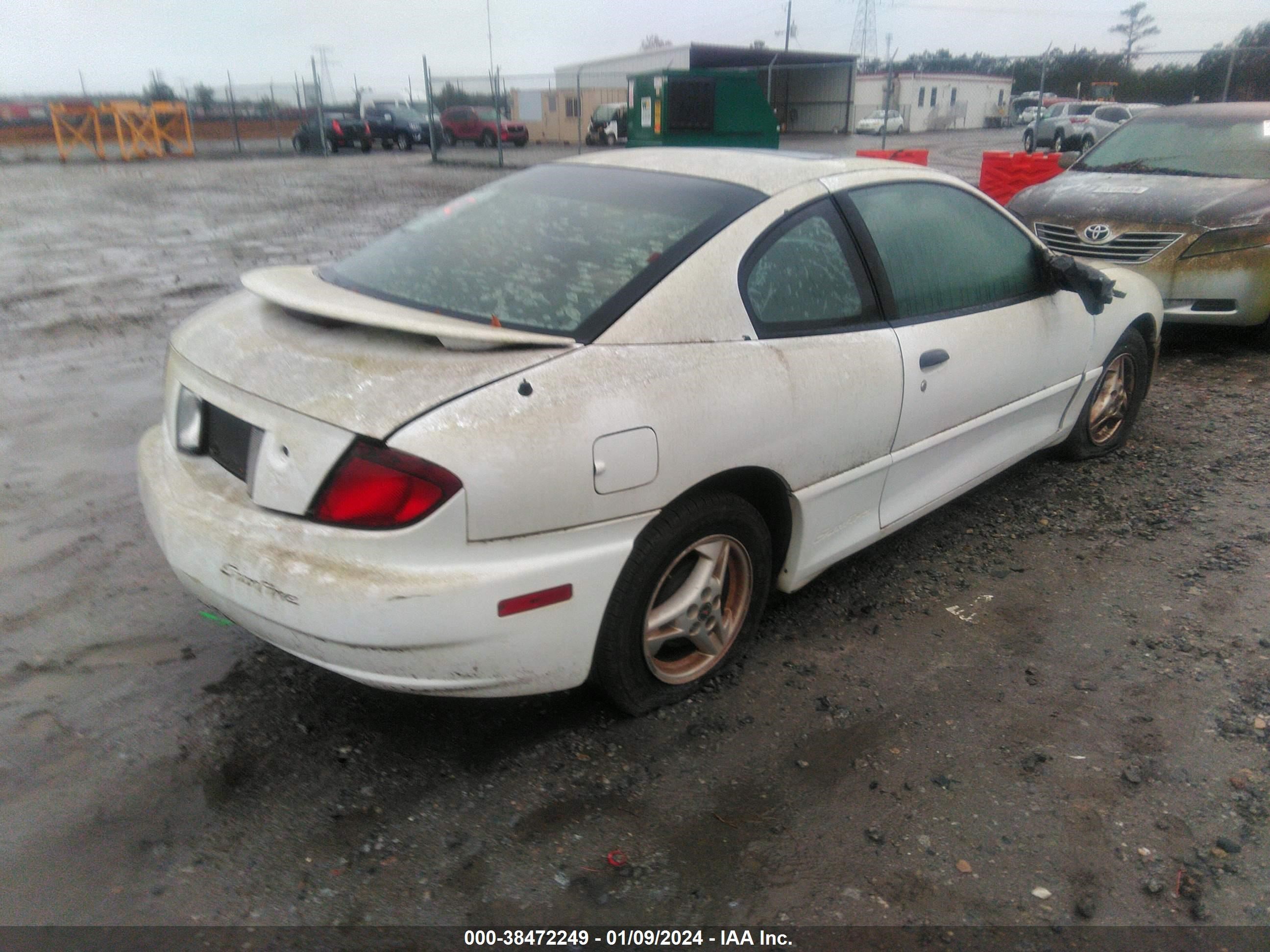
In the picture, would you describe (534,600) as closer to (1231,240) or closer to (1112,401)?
(1112,401)

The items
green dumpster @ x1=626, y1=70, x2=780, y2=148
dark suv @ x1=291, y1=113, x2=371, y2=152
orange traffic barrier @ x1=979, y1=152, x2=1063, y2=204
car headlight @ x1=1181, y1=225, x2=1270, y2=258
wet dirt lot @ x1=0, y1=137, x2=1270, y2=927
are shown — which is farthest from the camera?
dark suv @ x1=291, y1=113, x2=371, y2=152

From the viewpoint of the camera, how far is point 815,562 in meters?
3.01

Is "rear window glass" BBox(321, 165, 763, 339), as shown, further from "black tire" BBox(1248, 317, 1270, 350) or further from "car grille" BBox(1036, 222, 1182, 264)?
"black tire" BBox(1248, 317, 1270, 350)

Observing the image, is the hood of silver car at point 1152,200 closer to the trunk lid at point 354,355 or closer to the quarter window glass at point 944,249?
the quarter window glass at point 944,249

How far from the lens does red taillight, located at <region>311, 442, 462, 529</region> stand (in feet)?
6.73

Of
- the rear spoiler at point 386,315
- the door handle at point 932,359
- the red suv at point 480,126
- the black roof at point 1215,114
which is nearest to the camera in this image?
the rear spoiler at point 386,315

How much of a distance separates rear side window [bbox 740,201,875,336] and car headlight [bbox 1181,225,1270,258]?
14.3 feet

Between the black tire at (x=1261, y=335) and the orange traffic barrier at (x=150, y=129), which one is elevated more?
the orange traffic barrier at (x=150, y=129)

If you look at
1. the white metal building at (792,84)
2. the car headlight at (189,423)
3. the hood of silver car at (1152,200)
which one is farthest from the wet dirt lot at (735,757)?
the white metal building at (792,84)

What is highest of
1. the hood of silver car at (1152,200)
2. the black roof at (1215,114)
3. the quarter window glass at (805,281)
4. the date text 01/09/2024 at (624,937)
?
the black roof at (1215,114)

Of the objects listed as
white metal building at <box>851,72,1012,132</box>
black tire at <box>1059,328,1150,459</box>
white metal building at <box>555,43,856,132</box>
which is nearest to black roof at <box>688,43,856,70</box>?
white metal building at <box>555,43,856,132</box>

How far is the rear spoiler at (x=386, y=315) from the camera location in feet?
7.61

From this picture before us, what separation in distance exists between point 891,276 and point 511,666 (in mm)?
1857

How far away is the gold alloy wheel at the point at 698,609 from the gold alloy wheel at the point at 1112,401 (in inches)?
97.4
